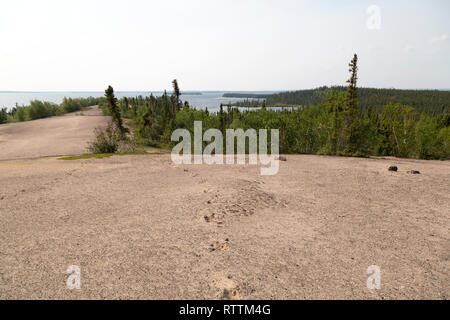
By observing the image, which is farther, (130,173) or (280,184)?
(130,173)

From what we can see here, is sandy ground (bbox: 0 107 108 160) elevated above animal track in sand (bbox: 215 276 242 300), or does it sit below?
below

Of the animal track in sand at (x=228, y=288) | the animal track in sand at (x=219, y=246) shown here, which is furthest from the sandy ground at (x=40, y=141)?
the animal track in sand at (x=228, y=288)

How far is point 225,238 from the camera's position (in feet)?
35.4

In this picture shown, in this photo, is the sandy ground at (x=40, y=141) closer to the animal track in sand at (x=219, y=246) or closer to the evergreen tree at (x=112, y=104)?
the evergreen tree at (x=112, y=104)

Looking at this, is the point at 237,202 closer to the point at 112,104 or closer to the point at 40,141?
the point at 112,104

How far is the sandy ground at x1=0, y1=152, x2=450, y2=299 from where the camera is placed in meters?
7.99

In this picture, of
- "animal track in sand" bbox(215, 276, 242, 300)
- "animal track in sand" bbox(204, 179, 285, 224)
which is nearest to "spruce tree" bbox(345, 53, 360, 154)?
"animal track in sand" bbox(204, 179, 285, 224)

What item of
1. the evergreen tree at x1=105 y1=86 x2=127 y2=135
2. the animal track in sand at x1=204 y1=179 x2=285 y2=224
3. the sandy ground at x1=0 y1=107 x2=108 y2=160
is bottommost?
the sandy ground at x1=0 y1=107 x2=108 y2=160

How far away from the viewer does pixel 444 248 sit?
33.2 ft

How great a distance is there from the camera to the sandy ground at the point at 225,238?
7992 mm

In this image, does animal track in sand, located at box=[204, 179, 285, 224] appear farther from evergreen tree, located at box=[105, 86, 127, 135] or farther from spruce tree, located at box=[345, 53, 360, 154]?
evergreen tree, located at box=[105, 86, 127, 135]
